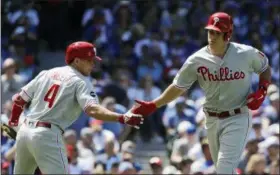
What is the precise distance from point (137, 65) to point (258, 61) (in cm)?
839

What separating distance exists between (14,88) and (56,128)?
7.09 metres

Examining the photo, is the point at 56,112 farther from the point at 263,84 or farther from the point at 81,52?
the point at 263,84

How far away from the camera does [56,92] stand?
9062mm

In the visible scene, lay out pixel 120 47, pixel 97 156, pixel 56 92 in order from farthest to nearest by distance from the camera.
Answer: pixel 120 47, pixel 97 156, pixel 56 92

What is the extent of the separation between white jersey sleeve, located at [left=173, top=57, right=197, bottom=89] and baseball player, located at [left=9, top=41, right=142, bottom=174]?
2.75 feet

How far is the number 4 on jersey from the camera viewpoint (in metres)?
9.06

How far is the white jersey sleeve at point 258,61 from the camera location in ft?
31.3

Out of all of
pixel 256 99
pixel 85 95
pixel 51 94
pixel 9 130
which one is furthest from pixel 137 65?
pixel 85 95

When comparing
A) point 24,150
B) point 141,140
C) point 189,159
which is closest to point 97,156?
point 189,159

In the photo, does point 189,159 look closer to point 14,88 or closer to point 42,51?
point 14,88

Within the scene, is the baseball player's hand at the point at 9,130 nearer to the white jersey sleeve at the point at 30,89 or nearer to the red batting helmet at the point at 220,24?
the white jersey sleeve at the point at 30,89

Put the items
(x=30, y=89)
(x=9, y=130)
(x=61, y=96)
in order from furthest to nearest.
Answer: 1. (x=9, y=130)
2. (x=30, y=89)
3. (x=61, y=96)

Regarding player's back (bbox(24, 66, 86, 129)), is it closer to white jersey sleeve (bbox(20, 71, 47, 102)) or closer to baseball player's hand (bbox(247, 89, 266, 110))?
white jersey sleeve (bbox(20, 71, 47, 102))

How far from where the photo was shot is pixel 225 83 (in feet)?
31.1
